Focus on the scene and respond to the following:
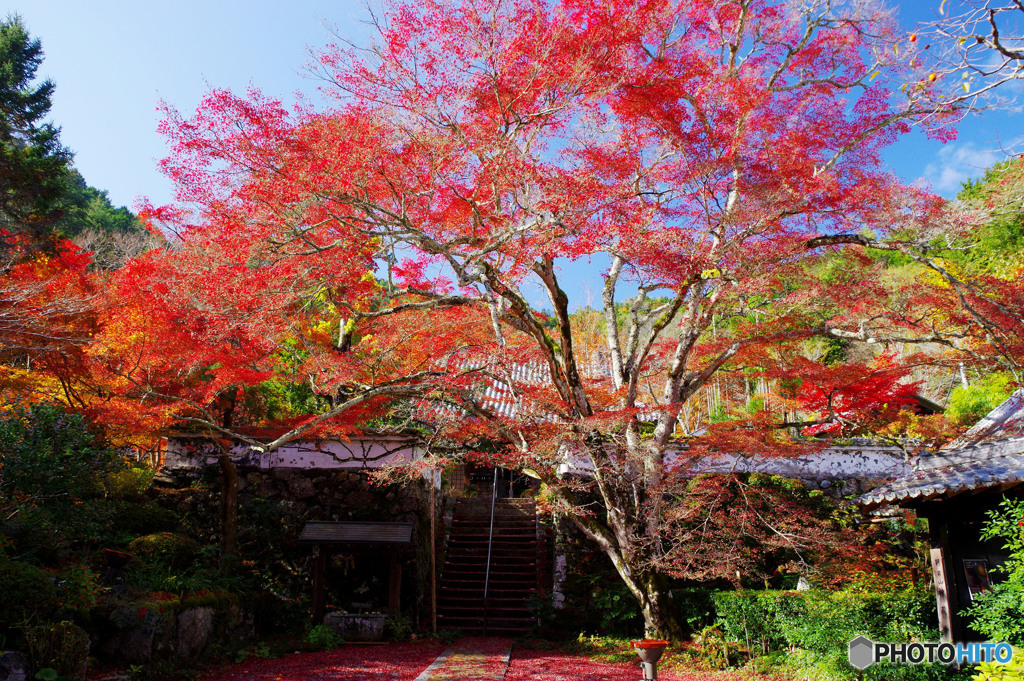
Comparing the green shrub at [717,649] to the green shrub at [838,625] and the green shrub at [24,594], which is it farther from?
the green shrub at [24,594]

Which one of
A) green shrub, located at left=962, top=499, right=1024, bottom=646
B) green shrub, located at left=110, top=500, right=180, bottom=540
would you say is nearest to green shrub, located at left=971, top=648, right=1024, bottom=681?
green shrub, located at left=962, top=499, right=1024, bottom=646

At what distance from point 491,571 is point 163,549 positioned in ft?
19.6

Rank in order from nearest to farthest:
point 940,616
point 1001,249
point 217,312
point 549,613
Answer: point 940,616, point 217,312, point 549,613, point 1001,249

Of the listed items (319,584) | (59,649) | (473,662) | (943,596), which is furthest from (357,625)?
(943,596)

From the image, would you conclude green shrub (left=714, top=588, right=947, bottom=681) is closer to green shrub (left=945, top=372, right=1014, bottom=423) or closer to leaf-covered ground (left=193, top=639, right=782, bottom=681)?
leaf-covered ground (left=193, top=639, right=782, bottom=681)

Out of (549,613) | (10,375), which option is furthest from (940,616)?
(10,375)

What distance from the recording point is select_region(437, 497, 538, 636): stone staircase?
1112cm

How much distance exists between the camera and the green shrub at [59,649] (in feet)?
17.8

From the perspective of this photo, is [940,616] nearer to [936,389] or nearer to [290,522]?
[290,522]

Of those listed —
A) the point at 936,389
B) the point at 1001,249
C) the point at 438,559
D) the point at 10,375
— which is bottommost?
the point at 438,559

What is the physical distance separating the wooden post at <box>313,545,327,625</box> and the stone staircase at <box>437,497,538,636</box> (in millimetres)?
2086

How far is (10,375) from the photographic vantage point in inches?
338

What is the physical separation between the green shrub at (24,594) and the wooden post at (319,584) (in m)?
4.77

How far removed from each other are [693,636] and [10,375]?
10371mm
